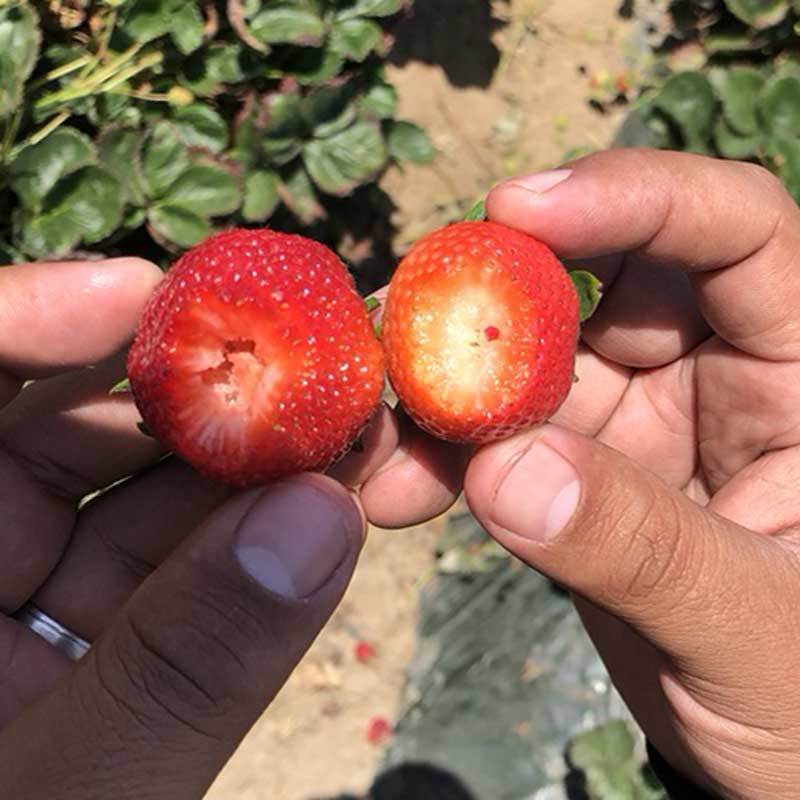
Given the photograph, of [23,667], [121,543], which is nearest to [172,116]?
[121,543]

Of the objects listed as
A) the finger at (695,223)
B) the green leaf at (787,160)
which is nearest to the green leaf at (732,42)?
the green leaf at (787,160)

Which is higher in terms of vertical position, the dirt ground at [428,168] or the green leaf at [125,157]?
the green leaf at [125,157]

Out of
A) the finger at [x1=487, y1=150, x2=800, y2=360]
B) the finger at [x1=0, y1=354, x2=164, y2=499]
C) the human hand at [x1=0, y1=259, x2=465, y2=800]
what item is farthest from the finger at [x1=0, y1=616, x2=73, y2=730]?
the finger at [x1=487, y1=150, x2=800, y2=360]

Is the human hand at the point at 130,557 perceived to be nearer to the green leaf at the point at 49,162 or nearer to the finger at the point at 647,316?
the finger at the point at 647,316

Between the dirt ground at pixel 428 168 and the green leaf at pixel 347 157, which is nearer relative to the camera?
the green leaf at pixel 347 157

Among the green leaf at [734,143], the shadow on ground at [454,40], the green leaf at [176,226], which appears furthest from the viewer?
the shadow on ground at [454,40]

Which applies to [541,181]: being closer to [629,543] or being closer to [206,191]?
[629,543]
